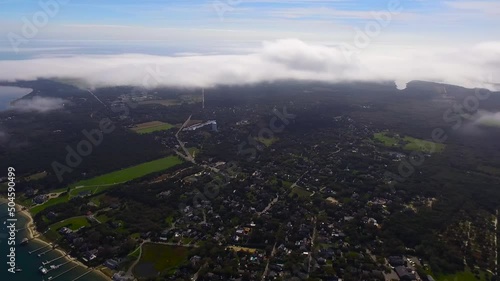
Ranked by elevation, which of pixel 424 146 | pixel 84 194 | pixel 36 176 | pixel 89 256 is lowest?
pixel 89 256

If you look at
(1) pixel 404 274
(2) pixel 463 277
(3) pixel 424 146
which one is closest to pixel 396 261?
(1) pixel 404 274

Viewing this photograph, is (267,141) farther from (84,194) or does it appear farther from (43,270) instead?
(43,270)

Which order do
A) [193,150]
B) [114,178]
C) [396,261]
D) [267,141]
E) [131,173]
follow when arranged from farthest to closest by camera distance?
[267,141], [193,150], [131,173], [114,178], [396,261]

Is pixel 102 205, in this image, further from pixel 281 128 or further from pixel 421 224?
pixel 281 128

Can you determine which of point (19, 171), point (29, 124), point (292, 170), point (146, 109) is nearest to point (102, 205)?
point (19, 171)

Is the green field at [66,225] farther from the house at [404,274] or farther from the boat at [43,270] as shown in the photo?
the house at [404,274]

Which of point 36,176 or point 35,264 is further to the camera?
point 36,176

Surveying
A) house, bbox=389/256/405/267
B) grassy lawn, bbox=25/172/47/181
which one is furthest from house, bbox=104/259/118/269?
house, bbox=389/256/405/267
